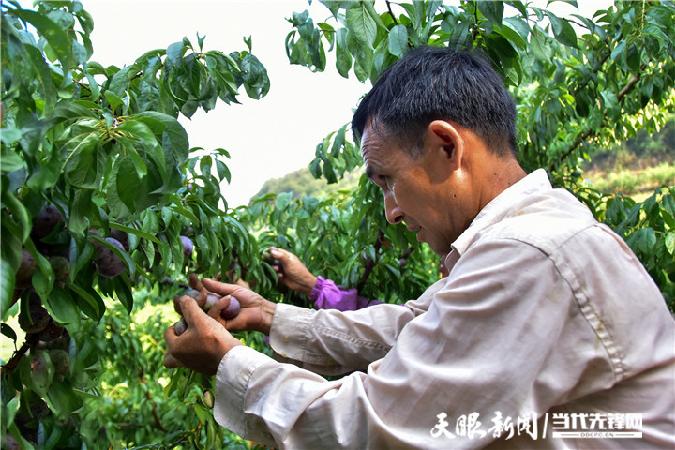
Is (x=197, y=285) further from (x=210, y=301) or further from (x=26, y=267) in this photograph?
(x=26, y=267)

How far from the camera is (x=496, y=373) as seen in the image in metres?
1.14

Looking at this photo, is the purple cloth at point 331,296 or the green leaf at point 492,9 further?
the purple cloth at point 331,296

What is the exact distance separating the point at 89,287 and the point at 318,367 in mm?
703

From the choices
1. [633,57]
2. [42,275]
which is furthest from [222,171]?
[633,57]

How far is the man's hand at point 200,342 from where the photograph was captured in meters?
1.46

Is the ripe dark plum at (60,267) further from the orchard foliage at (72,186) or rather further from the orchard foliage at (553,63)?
the orchard foliage at (553,63)

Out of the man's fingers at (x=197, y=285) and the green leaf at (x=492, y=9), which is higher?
the green leaf at (x=492, y=9)

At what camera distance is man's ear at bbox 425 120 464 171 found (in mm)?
1409

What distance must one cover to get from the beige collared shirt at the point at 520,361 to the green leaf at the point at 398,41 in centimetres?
61

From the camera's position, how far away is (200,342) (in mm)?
1481

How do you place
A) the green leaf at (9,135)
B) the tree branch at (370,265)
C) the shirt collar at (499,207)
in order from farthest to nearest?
the tree branch at (370,265), the shirt collar at (499,207), the green leaf at (9,135)

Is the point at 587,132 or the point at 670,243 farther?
the point at 587,132

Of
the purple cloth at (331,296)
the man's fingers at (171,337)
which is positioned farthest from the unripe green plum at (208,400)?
the man's fingers at (171,337)

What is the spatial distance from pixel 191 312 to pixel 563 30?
3.61 ft
